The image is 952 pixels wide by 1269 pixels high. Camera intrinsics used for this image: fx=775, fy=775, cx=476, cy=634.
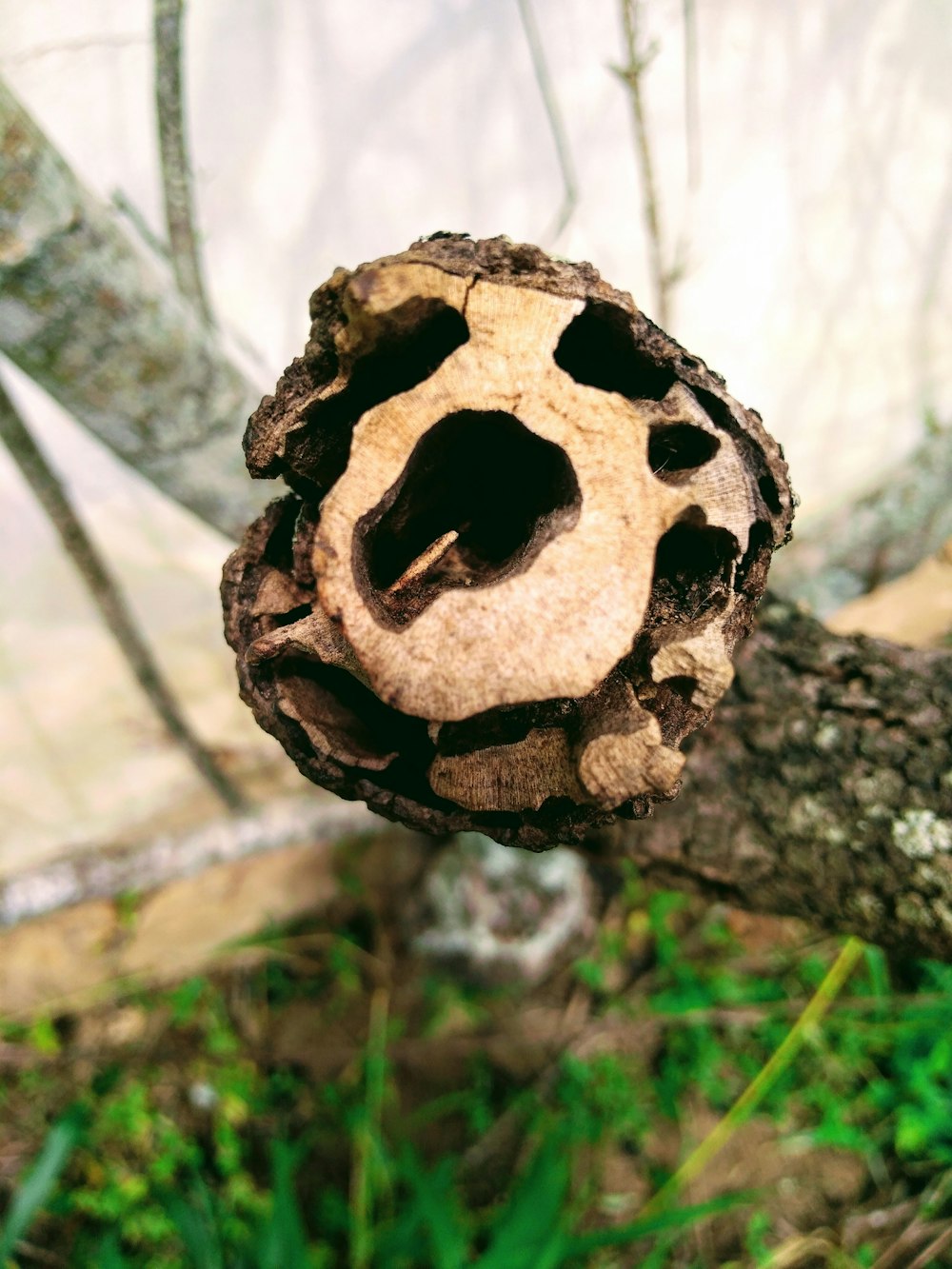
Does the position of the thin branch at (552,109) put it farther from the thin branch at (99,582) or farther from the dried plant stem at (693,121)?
the thin branch at (99,582)

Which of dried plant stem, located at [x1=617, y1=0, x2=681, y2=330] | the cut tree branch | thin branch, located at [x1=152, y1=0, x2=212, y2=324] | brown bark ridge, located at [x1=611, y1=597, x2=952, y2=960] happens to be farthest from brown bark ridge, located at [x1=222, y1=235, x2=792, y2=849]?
dried plant stem, located at [x1=617, y1=0, x2=681, y2=330]

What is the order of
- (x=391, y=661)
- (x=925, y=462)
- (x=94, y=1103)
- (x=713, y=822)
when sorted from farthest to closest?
(x=94, y=1103)
(x=925, y=462)
(x=713, y=822)
(x=391, y=661)

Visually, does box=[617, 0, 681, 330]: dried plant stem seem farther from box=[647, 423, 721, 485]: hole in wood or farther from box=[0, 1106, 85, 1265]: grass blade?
box=[0, 1106, 85, 1265]: grass blade

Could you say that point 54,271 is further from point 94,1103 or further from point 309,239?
point 94,1103

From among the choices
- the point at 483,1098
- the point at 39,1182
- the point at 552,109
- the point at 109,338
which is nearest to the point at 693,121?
the point at 552,109

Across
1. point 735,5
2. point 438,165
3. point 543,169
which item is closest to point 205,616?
point 438,165

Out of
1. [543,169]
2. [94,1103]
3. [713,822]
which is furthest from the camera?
[543,169]

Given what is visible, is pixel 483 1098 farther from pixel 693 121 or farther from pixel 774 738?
pixel 693 121
